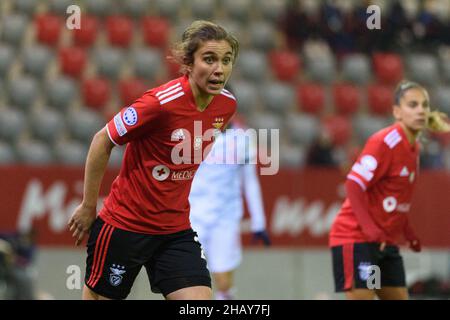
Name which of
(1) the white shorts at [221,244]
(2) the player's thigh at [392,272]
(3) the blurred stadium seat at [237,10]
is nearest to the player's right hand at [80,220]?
(2) the player's thigh at [392,272]

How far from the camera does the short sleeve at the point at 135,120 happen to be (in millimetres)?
4500

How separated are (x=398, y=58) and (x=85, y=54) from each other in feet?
16.8

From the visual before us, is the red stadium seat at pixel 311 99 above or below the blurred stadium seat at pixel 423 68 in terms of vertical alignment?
below

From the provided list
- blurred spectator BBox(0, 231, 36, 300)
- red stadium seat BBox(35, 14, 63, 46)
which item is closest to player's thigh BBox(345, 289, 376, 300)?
blurred spectator BBox(0, 231, 36, 300)

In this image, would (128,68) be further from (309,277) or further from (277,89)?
(309,277)

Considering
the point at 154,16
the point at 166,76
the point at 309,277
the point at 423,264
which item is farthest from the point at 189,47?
the point at 154,16

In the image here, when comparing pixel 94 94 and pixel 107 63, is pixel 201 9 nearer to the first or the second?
pixel 107 63

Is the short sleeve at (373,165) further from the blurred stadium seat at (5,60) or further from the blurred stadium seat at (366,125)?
the blurred stadium seat at (5,60)

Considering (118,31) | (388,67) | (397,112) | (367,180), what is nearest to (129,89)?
(118,31)

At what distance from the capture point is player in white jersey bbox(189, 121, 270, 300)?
7.61 meters

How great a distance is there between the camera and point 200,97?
4711mm

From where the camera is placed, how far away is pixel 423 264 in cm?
1054

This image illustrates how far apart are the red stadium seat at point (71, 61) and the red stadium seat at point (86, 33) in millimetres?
351

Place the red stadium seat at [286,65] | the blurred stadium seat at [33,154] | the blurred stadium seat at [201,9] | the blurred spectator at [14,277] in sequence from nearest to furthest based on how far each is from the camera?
the blurred spectator at [14,277], the blurred stadium seat at [33,154], the red stadium seat at [286,65], the blurred stadium seat at [201,9]
